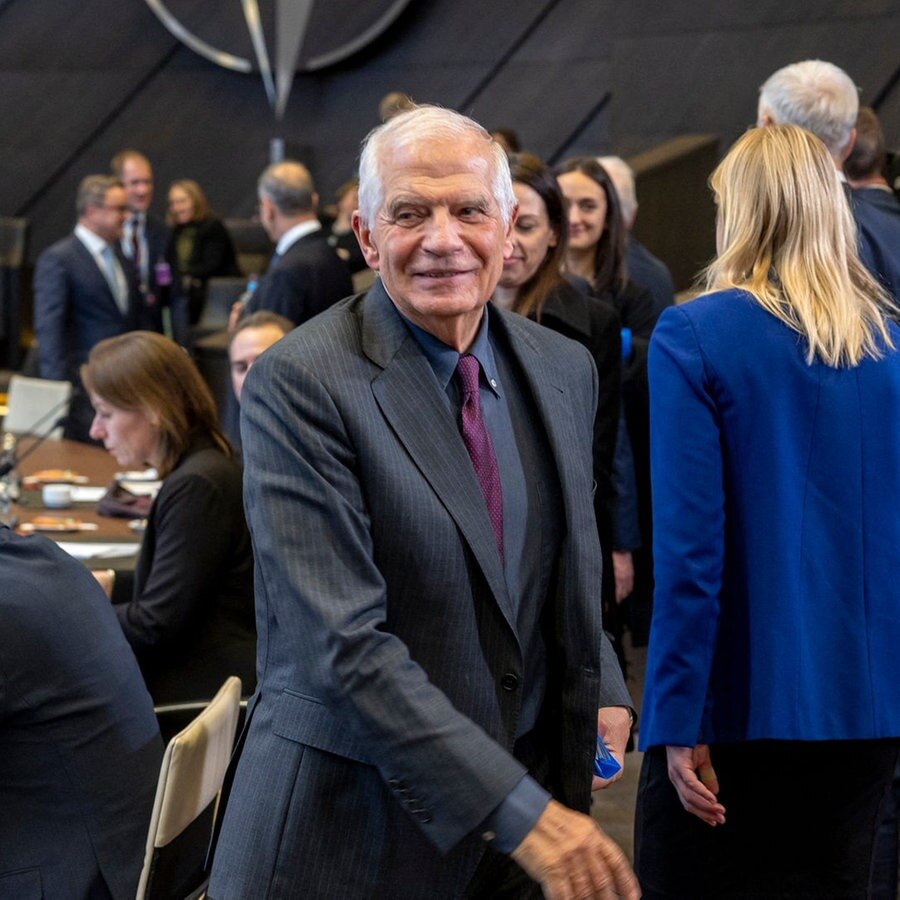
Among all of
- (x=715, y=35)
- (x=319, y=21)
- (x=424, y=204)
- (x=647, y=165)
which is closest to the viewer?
(x=424, y=204)

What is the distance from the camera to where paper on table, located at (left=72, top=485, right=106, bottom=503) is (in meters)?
4.84

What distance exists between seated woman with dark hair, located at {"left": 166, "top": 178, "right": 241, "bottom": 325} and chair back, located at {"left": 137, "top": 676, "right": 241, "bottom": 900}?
25.4 feet

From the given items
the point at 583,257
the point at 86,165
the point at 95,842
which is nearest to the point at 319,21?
the point at 86,165

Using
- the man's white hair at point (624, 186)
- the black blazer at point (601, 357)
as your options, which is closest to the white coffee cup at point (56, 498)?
the black blazer at point (601, 357)

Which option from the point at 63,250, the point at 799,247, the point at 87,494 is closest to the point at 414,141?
the point at 799,247

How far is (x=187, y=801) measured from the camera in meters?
2.27

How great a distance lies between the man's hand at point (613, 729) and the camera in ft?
6.09


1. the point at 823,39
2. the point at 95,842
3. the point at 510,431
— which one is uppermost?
the point at 823,39

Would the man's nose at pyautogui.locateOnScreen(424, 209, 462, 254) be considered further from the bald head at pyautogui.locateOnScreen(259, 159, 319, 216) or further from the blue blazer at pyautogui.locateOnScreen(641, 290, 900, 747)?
the bald head at pyautogui.locateOnScreen(259, 159, 319, 216)

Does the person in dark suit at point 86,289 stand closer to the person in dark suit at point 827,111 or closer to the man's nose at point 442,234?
the person in dark suit at point 827,111

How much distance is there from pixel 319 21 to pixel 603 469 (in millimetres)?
9930

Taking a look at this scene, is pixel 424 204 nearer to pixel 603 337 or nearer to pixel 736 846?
pixel 736 846

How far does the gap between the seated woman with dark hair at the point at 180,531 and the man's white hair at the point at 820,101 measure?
1424 mm

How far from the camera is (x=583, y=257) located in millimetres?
4453
